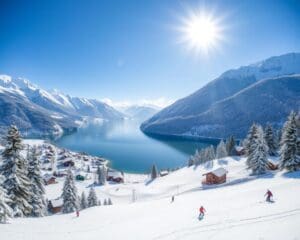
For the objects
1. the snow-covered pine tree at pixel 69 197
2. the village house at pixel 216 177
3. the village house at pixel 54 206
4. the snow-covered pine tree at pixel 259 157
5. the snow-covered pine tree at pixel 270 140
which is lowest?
the village house at pixel 54 206

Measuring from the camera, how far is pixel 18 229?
1995 cm

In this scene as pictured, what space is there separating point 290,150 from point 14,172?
47.3 meters

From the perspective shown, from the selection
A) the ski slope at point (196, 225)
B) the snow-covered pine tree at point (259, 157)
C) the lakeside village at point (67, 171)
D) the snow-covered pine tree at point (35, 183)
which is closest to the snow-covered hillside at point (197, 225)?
the ski slope at point (196, 225)

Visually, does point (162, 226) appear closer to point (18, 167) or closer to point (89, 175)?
point (18, 167)

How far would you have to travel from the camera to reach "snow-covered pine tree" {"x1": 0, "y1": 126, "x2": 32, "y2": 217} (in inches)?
1074

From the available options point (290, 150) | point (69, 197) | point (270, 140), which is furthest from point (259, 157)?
point (69, 197)

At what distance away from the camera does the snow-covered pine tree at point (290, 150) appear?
43.2 metres

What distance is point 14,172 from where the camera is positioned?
27422mm

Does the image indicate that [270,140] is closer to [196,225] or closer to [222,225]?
[222,225]

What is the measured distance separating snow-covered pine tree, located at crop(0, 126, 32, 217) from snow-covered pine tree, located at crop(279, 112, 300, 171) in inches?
1785

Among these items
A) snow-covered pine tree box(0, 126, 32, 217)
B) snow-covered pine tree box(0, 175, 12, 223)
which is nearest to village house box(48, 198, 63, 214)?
snow-covered pine tree box(0, 126, 32, 217)

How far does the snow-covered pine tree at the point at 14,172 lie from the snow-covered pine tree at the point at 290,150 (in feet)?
149

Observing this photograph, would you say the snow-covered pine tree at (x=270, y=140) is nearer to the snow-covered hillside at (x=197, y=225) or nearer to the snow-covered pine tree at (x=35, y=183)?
the snow-covered hillside at (x=197, y=225)

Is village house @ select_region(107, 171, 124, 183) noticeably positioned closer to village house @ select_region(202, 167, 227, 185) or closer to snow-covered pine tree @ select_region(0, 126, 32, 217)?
village house @ select_region(202, 167, 227, 185)
